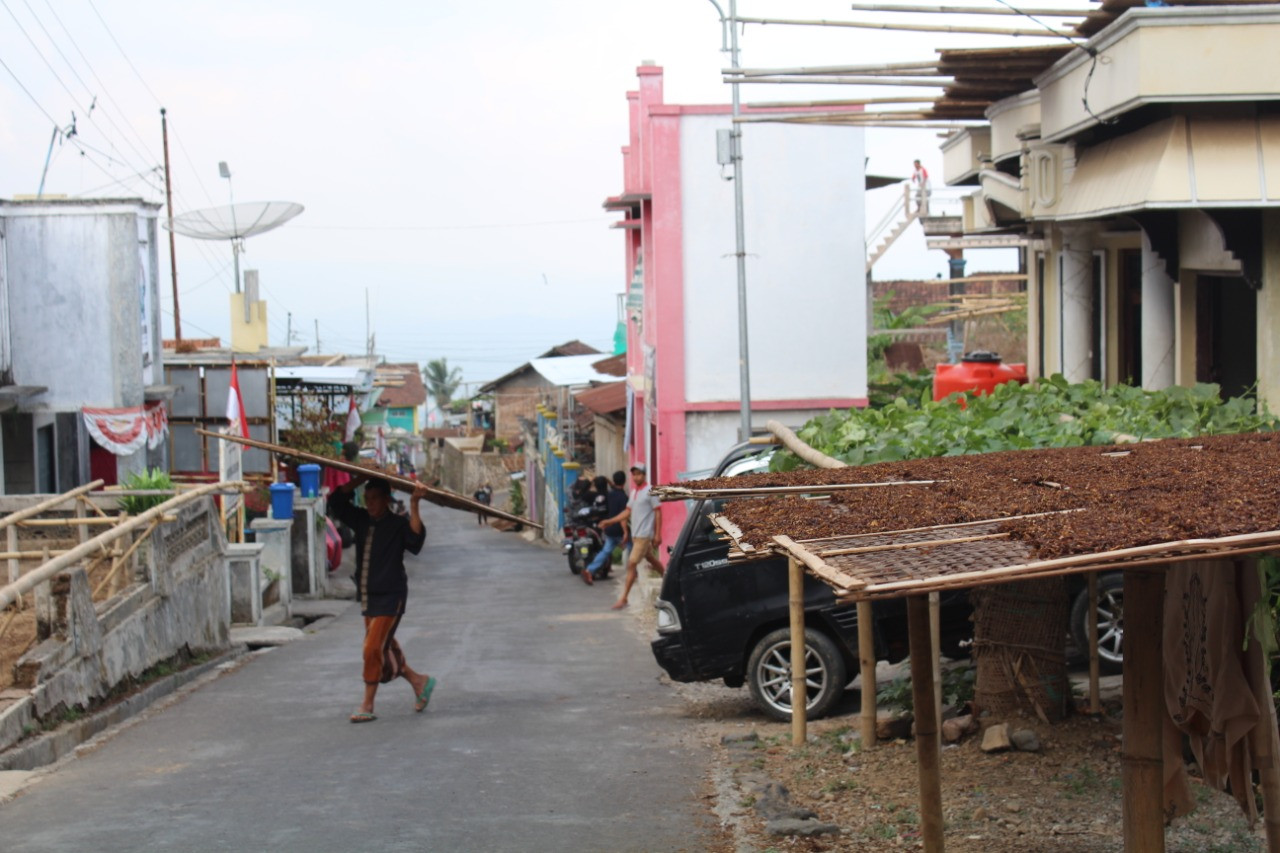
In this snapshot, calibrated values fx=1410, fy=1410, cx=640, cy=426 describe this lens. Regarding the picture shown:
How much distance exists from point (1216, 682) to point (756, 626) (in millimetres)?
5330

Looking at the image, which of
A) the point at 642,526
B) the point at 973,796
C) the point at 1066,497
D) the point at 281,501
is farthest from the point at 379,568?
the point at 281,501

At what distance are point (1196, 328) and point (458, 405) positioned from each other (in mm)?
83650

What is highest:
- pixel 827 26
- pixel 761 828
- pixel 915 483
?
pixel 827 26

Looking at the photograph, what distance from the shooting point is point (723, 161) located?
1992 cm

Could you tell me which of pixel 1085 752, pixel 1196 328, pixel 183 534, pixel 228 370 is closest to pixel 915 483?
pixel 1085 752

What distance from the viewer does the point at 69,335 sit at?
2345 cm

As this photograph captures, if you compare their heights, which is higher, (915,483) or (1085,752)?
(915,483)

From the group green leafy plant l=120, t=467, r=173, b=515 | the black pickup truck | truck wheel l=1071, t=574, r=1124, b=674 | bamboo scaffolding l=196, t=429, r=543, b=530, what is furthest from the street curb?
truck wheel l=1071, t=574, r=1124, b=674

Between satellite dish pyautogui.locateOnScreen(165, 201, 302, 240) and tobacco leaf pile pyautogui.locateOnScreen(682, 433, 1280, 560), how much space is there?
78.8ft

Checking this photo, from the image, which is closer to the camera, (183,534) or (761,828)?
(761,828)

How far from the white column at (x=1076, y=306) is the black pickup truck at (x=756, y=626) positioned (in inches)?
289

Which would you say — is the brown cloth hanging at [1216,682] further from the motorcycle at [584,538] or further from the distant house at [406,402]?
the distant house at [406,402]

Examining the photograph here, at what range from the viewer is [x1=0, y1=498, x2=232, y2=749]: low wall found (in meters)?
9.80

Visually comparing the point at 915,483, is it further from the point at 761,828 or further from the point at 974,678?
the point at 974,678
